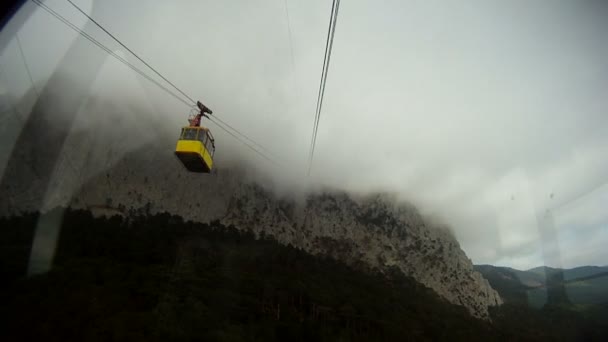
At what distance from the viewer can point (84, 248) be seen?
6319cm

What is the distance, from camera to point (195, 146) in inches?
663

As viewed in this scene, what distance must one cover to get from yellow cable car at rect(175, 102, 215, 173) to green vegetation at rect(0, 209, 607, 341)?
27.7 metres

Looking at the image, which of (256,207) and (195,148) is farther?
(256,207)

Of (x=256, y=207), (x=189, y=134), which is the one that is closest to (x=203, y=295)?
(x=189, y=134)

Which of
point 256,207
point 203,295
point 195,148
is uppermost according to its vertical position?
point 256,207

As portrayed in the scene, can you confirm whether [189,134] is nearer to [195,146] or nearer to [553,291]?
[195,146]

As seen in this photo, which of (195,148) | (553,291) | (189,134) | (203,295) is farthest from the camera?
(553,291)

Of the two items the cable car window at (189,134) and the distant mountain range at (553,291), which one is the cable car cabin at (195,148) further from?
the distant mountain range at (553,291)

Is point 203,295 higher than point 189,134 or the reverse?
the reverse

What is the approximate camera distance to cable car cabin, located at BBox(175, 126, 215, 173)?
663 inches

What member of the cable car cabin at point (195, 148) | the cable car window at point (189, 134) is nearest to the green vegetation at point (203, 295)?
the cable car cabin at point (195, 148)

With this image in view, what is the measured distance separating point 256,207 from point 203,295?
57393 millimetres

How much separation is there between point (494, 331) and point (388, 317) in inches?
1413

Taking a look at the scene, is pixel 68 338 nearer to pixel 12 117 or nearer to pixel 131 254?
pixel 131 254
